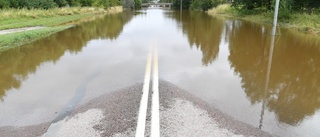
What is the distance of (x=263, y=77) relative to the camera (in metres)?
8.60

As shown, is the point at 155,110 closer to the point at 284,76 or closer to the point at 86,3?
the point at 284,76

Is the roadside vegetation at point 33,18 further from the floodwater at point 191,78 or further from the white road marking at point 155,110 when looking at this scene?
the white road marking at point 155,110

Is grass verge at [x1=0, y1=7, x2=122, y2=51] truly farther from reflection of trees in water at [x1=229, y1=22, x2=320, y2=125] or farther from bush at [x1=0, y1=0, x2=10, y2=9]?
reflection of trees in water at [x1=229, y1=22, x2=320, y2=125]

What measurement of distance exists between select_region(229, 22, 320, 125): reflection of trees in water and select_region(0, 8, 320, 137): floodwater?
2 cm

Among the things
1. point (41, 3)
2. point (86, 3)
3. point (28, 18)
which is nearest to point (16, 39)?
point (28, 18)

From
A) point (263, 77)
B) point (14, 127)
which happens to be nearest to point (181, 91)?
point (263, 77)

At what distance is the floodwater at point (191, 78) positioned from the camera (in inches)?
229

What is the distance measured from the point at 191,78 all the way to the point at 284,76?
2888 millimetres

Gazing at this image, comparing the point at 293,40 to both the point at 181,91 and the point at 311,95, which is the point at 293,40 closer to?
the point at 311,95

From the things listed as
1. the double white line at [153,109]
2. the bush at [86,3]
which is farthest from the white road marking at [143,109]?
the bush at [86,3]

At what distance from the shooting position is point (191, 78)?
8.55m

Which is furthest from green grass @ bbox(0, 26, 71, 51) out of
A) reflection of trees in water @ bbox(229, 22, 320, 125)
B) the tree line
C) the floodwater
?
the tree line

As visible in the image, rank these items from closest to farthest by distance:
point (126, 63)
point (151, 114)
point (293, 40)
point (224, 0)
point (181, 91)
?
1. point (151, 114)
2. point (181, 91)
3. point (126, 63)
4. point (293, 40)
5. point (224, 0)

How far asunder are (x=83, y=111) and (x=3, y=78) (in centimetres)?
461
